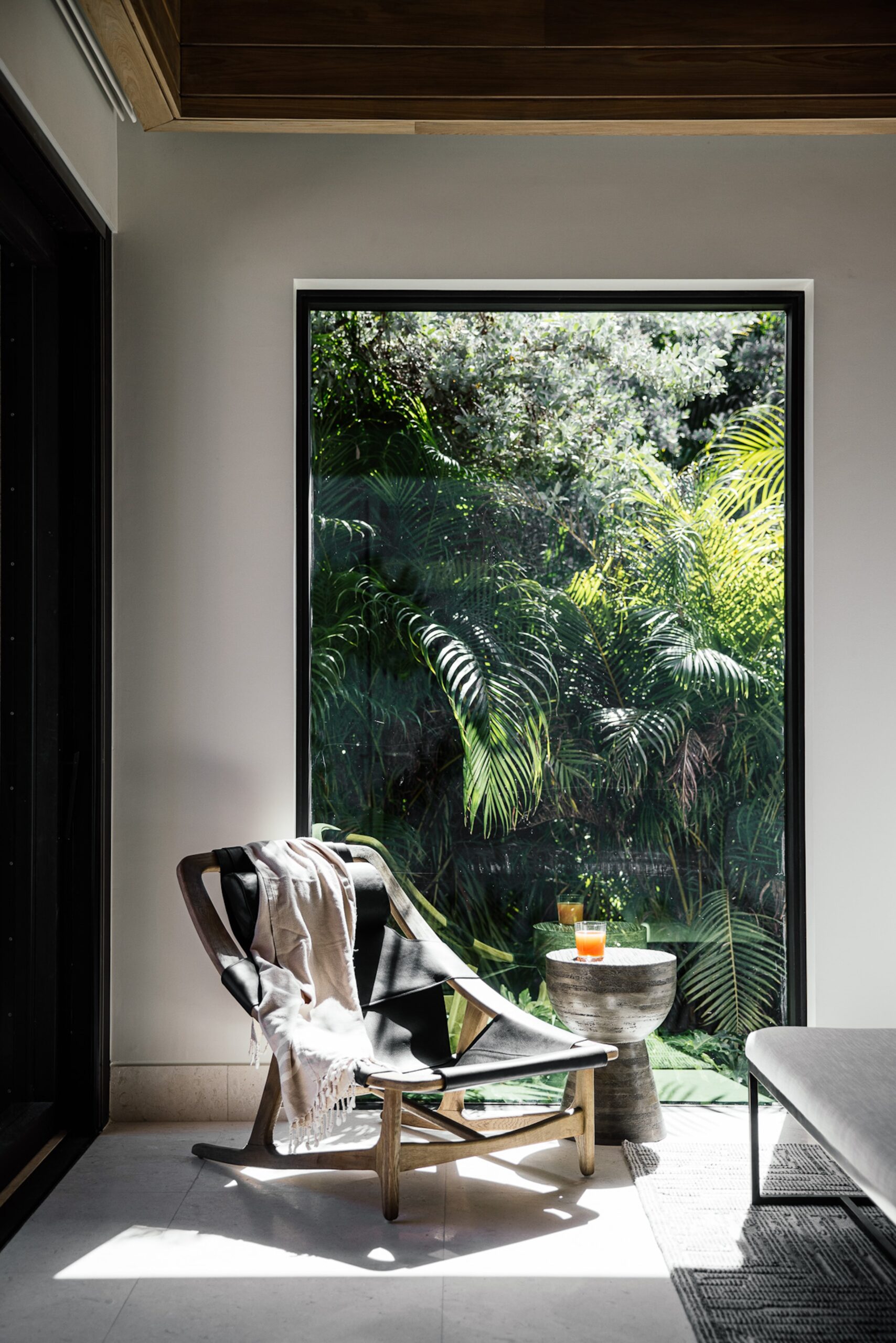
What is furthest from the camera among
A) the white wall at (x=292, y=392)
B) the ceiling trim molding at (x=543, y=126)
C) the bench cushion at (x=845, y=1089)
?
the white wall at (x=292, y=392)

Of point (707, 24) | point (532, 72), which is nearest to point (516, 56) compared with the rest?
point (532, 72)

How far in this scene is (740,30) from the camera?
2.98 metres

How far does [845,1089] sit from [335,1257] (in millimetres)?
1156

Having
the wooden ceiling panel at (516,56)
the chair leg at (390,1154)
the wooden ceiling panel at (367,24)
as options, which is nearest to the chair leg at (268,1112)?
the chair leg at (390,1154)

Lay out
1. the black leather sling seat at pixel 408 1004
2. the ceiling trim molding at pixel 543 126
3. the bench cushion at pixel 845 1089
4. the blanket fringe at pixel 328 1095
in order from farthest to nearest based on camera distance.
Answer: the ceiling trim molding at pixel 543 126
the black leather sling seat at pixel 408 1004
the blanket fringe at pixel 328 1095
the bench cushion at pixel 845 1089

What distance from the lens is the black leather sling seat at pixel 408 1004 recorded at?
8.75ft

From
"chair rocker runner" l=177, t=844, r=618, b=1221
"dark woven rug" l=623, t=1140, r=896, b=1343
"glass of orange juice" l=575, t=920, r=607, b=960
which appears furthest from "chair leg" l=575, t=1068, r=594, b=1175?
"glass of orange juice" l=575, t=920, r=607, b=960

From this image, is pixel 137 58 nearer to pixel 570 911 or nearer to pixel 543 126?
pixel 543 126

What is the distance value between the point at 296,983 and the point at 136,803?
85 centimetres

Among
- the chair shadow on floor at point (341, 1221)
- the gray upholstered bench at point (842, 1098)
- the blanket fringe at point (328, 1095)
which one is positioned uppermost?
the gray upholstered bench at point (842, 1098)

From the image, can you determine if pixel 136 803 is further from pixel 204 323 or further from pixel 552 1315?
pixel 552 1315

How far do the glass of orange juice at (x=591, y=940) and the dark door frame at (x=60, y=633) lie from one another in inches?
55.4

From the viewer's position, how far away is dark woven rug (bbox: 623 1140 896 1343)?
2.09m

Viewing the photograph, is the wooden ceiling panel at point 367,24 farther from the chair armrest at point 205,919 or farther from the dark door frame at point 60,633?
the chair armrest at point 205,919
